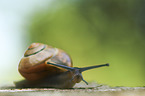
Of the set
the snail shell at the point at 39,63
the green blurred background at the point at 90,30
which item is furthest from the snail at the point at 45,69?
the green blurred background at the point at 90,30

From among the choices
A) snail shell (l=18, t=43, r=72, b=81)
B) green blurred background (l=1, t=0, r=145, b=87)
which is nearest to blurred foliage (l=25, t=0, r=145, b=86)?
green blurred background (l=1, t=0, r=145, b=87)

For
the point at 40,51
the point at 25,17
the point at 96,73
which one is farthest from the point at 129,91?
the point at 25,17

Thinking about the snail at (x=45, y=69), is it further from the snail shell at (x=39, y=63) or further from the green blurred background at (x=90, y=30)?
the green blurred background at (x=90, y=30)

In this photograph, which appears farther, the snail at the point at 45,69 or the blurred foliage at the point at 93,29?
the blurred foliage at the point at 93,29

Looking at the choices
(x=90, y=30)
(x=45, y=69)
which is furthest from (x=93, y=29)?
(x=45, y=69)

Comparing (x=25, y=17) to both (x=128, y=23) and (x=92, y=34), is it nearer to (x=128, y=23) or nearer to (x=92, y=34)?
(x=92, y=34)

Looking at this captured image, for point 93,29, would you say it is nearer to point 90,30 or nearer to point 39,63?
point 90,30
